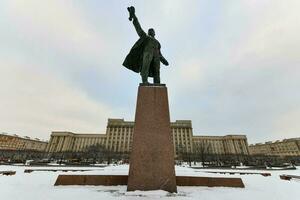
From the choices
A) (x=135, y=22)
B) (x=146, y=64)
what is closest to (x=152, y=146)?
(x=146, y=64)

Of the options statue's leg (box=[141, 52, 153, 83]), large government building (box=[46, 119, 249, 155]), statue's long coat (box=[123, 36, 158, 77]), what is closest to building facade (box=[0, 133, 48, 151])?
large government building (box=[46, 119, 249, 155])

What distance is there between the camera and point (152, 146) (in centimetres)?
596

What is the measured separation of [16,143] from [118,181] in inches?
4758

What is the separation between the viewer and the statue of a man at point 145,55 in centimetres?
734

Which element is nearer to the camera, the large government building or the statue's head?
the statue's head

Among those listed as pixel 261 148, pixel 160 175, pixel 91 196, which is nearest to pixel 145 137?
pixel 160 175

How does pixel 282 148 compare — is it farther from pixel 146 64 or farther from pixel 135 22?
pixel 135 22

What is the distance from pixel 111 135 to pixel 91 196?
107 meters

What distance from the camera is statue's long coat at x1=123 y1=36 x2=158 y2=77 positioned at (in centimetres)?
777

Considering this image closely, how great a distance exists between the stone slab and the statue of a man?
13.7ft

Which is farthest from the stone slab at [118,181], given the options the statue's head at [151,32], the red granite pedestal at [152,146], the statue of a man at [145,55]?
the statue's head at [151,32]

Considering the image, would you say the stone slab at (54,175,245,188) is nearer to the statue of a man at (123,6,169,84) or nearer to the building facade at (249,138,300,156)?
the statue of a man at (123,6,169,84)

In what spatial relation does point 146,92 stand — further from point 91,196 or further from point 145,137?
point 91,196

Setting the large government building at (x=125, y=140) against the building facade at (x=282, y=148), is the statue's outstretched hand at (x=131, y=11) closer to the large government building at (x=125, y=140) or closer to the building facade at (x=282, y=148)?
the large government building at (x=125, y=140)
